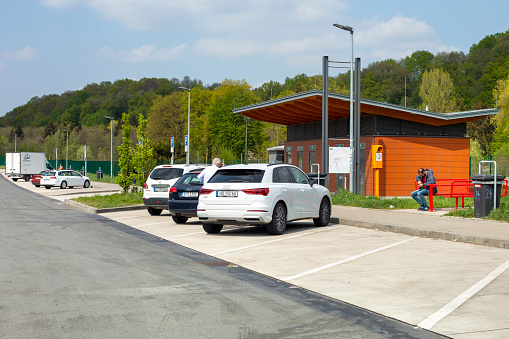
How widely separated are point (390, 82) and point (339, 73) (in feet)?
56.6

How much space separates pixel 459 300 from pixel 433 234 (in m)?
6.44

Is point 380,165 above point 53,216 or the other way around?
above

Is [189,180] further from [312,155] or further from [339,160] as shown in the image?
A: [312,155]

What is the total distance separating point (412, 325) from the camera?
593cm

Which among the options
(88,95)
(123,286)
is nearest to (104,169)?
(123,286)

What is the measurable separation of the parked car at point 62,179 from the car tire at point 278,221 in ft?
108

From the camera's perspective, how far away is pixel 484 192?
1620 cm

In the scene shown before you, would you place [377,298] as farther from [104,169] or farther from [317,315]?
[104,169]

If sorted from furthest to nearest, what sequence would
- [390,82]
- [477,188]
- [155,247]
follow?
[390,82] → [477,188] → [155,247]

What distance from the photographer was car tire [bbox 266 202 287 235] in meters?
13.6

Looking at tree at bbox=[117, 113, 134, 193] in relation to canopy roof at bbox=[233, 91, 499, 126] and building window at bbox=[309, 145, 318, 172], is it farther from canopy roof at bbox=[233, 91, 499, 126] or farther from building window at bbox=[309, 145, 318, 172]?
building window at bbox=[309, 145, 318, 172]

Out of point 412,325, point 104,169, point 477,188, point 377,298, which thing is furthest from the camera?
point 104,169

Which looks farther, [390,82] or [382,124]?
[390,82]

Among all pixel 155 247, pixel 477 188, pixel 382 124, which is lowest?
pixel 155 247
